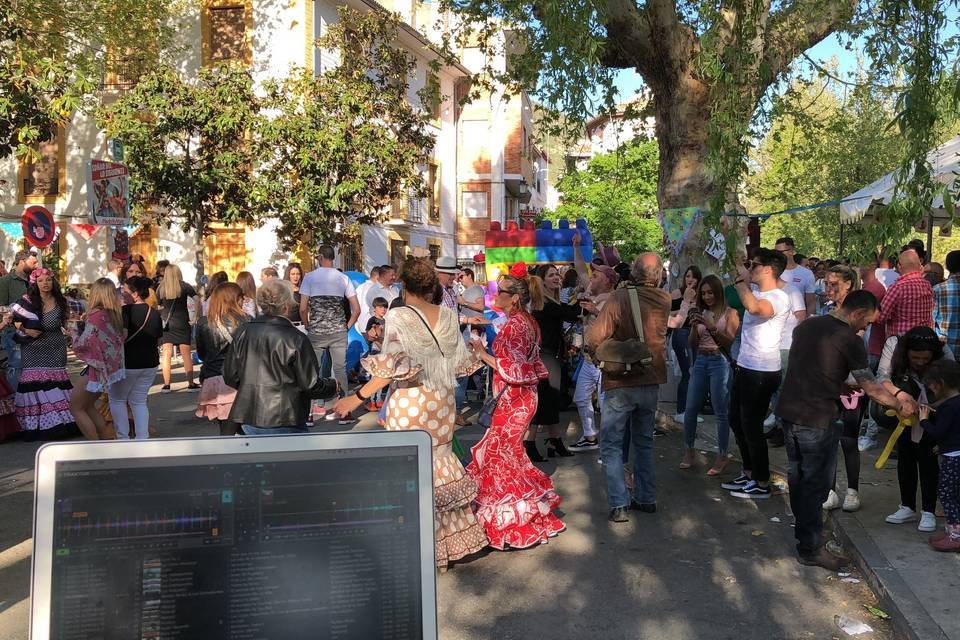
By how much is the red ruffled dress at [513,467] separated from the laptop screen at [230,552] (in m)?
4.32

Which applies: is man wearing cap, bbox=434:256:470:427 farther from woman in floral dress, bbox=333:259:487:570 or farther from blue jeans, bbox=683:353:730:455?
woman in floral dress, bbox=333:259:487:570

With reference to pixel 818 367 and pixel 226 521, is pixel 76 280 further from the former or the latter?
pixel 226 521

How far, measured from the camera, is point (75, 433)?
1014 cm

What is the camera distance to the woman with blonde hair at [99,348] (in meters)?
8.04

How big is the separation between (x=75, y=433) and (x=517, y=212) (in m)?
43.9

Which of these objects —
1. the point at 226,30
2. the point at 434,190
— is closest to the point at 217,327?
the point at 226,30

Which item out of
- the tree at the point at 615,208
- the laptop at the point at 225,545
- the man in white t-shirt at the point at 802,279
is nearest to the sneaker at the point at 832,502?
the man in white t-shirt at the point at 802,279

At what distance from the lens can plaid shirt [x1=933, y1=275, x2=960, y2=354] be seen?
25.5 ft

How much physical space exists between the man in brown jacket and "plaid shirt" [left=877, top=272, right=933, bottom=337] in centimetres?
284

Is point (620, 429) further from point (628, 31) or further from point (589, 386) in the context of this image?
point (628, 31)

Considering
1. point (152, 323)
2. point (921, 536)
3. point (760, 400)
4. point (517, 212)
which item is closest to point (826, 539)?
point (921, 536)

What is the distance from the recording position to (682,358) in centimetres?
1084

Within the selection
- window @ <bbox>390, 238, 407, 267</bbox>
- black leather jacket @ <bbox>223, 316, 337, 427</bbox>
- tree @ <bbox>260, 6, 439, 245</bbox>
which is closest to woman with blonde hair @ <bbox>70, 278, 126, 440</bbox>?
black leather jacket @ <bbox>223, 316, 337, 427</bbox>

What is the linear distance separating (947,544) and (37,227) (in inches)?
542
